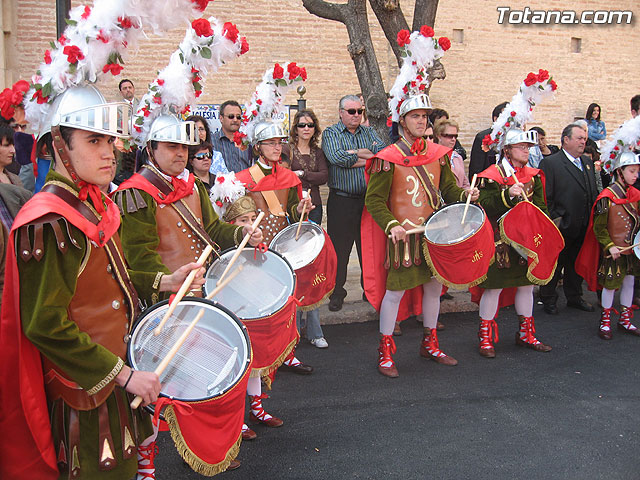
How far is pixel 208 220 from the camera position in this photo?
393 cm

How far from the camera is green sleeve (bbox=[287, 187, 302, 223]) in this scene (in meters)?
5.14

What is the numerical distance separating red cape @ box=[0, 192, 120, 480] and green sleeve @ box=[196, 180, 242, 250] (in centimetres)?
156

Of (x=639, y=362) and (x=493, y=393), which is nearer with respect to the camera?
(x=493, y=393)

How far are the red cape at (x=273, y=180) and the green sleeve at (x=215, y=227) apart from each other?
1033 millimetres

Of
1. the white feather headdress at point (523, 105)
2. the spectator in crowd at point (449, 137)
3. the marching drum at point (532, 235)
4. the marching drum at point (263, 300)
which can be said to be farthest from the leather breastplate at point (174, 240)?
the spectator in crowd at point (449, 137)

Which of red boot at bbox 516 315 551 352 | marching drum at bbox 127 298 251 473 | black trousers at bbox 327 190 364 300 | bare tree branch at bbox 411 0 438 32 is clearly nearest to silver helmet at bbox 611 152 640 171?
red boot at bbox 516 315 551 352

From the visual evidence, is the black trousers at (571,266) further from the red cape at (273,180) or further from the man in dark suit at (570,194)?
the red cape at (273,180)

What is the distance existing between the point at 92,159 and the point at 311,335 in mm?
3921

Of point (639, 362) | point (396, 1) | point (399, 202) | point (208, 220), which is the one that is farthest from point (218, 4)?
point (639, 362)

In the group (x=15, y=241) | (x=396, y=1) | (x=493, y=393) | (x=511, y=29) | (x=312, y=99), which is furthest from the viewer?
(x=511, y=29)

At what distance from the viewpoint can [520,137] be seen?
224 inches

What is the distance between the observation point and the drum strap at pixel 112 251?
2.29 m

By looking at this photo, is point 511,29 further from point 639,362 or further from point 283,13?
point 639,362

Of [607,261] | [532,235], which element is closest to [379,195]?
[532,235]
